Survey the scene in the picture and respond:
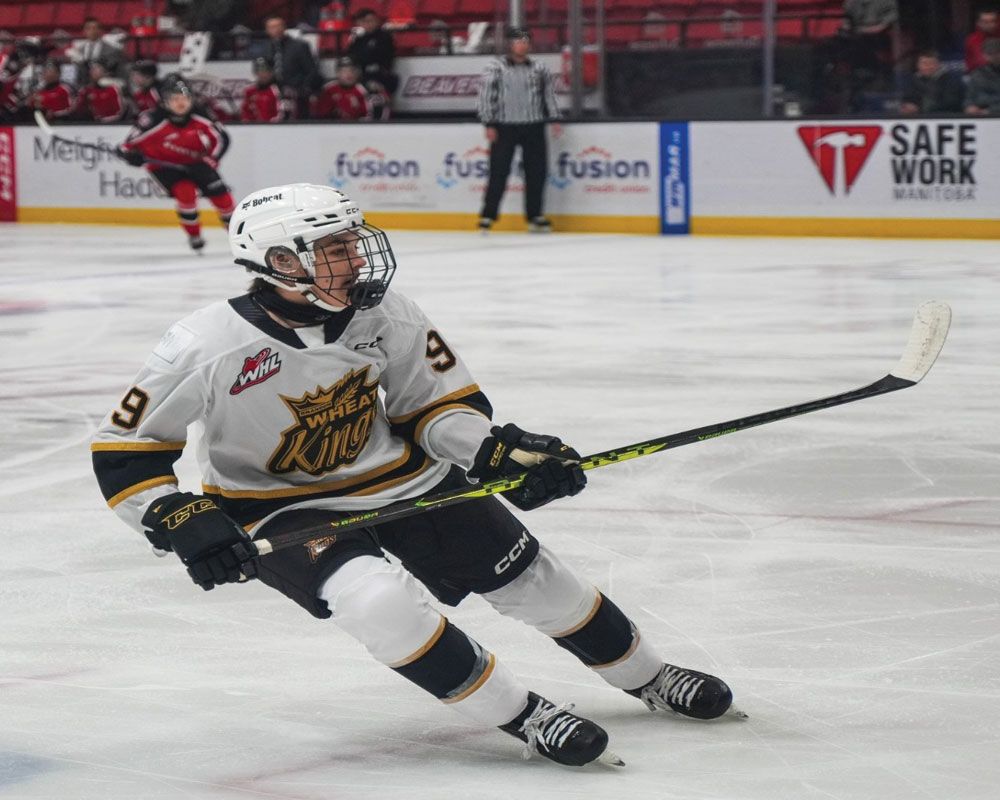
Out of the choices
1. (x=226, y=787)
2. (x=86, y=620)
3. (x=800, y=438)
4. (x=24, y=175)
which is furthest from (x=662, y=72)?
(x=226, y=787)

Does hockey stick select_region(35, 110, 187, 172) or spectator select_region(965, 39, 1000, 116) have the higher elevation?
spectator select_region(965, 39, 1000, 116)

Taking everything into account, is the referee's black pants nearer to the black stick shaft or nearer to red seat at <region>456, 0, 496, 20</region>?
red seat at <region>456, 0, 496, 20</region>

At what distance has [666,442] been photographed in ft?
9.16

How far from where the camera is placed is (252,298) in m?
2.68

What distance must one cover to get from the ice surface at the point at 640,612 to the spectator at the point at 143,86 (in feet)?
23.5

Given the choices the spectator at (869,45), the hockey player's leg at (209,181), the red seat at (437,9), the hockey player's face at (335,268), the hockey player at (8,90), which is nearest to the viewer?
the hockey player's face at (335,268)

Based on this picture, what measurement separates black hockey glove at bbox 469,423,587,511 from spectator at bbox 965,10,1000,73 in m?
10.2

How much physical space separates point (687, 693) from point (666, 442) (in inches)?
15.7

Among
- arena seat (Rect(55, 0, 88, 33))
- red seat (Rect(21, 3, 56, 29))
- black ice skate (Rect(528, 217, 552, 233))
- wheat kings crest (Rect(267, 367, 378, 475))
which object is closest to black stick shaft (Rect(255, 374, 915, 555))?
wheat kings crest (Rect(267, 367, 378, 475))

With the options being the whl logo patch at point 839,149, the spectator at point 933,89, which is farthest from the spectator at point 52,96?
the spectator at point 933,89

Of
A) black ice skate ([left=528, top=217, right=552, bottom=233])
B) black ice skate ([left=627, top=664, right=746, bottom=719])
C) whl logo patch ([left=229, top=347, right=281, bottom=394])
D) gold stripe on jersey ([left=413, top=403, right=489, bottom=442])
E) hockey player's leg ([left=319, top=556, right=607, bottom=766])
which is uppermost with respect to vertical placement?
whl logo patch ([left=229, top=347, right=281, bottom=394])

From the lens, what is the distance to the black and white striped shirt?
13070 millimetres

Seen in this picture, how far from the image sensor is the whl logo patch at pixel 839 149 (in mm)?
12312

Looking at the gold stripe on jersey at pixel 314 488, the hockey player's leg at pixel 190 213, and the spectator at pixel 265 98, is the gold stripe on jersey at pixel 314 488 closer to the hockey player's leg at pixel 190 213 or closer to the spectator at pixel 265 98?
the hockey player's leg at pixel 190 213
